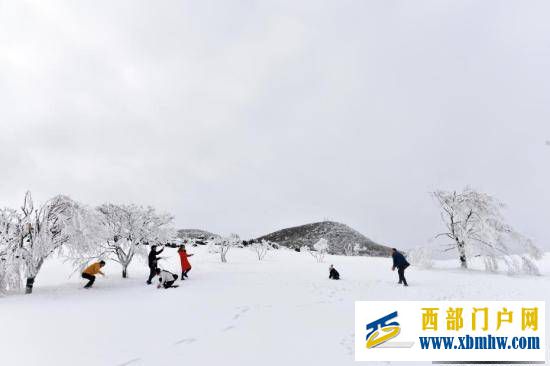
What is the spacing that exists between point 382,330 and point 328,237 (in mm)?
79802

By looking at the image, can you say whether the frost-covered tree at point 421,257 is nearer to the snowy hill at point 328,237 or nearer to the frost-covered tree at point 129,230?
the frost-covered tree at point 129,230

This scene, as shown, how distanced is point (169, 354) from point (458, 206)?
2312 cm

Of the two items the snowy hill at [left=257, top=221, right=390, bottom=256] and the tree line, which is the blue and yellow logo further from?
the snowy hill at [left=257, top=221, right=390, bottom=256]

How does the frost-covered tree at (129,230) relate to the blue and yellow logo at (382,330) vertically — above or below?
above

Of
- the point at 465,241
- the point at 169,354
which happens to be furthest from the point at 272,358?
the point at 465,241

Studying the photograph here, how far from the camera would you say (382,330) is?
6527 millimetres

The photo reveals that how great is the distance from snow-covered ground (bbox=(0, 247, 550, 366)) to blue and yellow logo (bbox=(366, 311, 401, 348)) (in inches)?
17.2

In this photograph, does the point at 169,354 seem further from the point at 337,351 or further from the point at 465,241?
the point at 465,241

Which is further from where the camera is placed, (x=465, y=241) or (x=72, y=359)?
(x=465, y=241)

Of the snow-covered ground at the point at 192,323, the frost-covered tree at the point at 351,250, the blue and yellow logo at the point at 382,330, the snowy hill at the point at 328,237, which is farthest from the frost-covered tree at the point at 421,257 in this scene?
the snowy hill at the point at 328,237

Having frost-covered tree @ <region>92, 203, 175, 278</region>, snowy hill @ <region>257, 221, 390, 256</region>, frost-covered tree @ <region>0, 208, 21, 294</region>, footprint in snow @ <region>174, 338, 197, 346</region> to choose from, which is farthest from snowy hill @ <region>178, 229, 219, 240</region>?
footprint in snow @ <region>174, 338, 197, 346</region>

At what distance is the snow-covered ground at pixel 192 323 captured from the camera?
5.22 metres

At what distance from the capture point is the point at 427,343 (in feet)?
20.1

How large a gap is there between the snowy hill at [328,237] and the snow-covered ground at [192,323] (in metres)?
61.7
